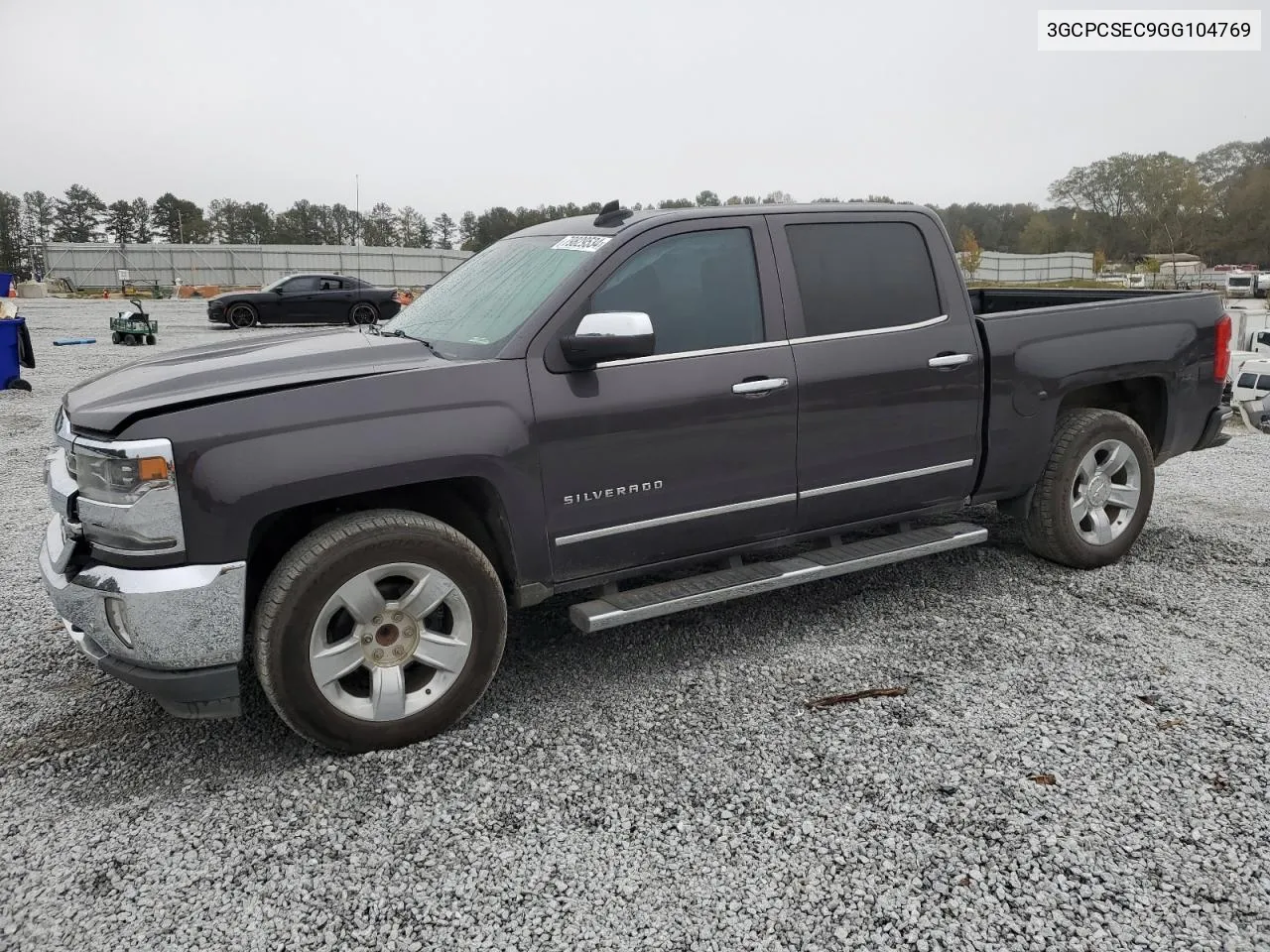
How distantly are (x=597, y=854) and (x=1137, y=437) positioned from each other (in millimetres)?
3822

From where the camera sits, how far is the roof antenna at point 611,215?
396 centimetres

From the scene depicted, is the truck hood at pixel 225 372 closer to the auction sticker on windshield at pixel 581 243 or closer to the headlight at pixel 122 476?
the headlight at pixel 122 476

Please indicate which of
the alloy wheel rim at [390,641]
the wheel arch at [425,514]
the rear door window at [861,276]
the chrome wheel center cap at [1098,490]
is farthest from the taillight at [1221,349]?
the alloy wheel rim at [390,641]

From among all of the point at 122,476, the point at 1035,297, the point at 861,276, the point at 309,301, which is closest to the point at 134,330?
the point at 309,301

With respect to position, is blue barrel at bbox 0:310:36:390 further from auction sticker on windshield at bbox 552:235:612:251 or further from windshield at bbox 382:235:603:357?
auction sticker on windshield at bbox 552:235:612:251

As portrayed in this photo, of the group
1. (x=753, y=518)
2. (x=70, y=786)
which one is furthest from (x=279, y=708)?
(x=753, y=518)

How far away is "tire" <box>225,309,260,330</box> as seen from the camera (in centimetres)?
2400

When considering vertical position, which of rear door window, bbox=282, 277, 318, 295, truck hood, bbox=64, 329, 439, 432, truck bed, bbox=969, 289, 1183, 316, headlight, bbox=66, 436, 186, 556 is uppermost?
rear door window, bbox=282, 277, 318, 295

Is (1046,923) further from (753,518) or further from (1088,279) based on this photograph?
(1088,279)

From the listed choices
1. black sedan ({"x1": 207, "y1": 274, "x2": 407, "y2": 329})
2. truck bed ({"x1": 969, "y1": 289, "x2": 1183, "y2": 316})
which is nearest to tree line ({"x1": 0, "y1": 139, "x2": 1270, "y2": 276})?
black sedan ({"x1": 207, "y1": 274, "x2": 407, "y2": 329})

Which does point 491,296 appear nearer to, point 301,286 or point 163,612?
point 163,612

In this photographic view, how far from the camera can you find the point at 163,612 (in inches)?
115

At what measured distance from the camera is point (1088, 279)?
86.3m

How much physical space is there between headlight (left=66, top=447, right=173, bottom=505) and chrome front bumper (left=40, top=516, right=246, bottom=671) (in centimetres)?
24
